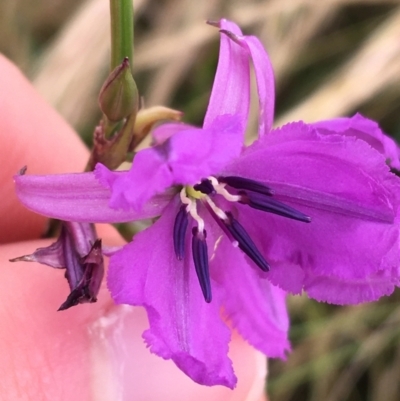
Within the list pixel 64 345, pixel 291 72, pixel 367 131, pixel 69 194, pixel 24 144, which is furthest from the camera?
pixel 291 72

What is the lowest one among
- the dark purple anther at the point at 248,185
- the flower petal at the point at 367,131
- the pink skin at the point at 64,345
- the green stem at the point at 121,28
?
the pink skin at the point at 64,345

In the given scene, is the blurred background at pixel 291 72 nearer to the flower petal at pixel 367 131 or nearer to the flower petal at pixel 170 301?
the flower petal at pixel 367 131

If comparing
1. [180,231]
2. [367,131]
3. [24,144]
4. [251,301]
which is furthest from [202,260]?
[24,144]

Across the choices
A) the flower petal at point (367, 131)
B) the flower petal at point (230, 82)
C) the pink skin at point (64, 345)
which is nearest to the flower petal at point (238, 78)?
the flower petal at point (230, 82)

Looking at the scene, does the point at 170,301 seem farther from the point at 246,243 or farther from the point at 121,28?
the point at 121,28

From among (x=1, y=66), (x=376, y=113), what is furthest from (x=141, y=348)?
(x=376, y=113)

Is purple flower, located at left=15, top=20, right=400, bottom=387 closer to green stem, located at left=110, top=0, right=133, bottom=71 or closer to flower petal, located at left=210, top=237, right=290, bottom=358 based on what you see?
flower petal, located at left=210, top=237, right=290, bottom=358

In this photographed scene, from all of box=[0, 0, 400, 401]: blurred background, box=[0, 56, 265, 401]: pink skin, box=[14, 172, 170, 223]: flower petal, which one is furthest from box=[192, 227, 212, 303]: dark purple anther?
box=[0, 0, 400, 401]: blurred background
